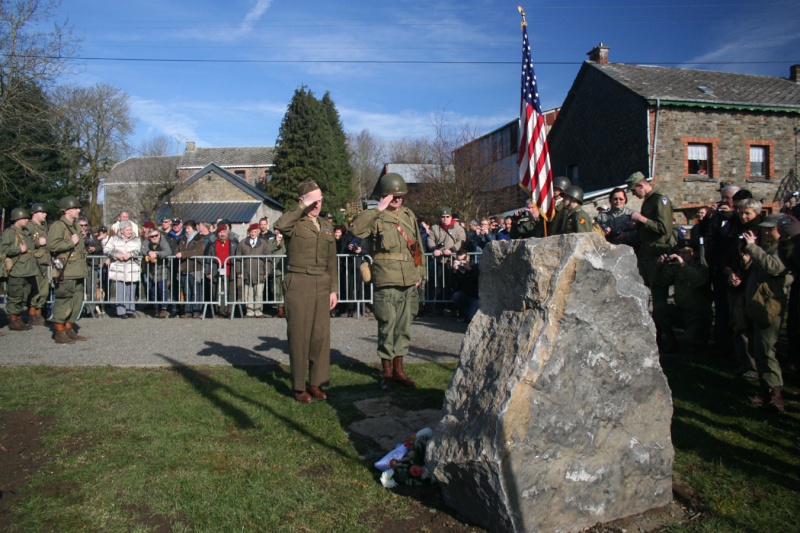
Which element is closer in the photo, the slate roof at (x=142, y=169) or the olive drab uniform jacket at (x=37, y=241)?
the olive drab uniform jacket at (x=37, y=241)

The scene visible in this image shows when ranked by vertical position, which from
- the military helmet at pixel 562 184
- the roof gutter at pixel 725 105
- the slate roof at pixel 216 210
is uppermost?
the roof gutter at pixel 725 105

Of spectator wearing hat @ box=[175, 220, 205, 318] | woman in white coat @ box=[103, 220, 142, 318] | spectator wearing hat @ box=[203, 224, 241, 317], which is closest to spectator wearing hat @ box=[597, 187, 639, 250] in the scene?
spectator wearing hat @ box=[203, 224, 241, 317]

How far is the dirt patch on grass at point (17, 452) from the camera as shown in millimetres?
3764

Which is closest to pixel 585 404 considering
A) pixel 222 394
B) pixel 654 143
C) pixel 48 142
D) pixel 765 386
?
pixel 765 386

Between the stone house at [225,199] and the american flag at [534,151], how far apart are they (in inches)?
1536

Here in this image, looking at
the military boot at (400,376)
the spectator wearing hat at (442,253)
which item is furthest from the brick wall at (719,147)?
the military boot at (400,376)

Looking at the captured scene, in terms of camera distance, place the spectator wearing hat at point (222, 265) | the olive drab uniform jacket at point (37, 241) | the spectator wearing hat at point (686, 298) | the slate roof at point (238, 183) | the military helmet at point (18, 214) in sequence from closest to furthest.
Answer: the spectator wearing hat at point (686, 298) < the olive drab uniform jacket at point (37, 241) < the military helmet at point (18, 214) < the spectator wearing hat at point (222, 265) < the slate roof at point (238, 183)

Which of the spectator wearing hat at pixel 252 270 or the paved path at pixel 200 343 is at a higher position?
the spectator wearing hat at pixel 252 270

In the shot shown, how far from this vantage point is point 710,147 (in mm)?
26547

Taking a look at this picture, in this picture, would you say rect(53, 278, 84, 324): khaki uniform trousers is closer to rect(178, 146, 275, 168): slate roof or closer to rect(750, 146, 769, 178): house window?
rect(750, 146, 769, 178): house window

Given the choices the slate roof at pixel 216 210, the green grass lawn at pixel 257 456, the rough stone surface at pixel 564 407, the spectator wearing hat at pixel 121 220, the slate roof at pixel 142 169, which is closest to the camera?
the rough stone surface at pixel 564 407

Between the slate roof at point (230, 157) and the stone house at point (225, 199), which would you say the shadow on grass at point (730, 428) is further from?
the slate roof at point (230, 157)

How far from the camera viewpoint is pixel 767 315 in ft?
17.2

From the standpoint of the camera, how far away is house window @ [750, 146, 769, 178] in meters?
27.0
